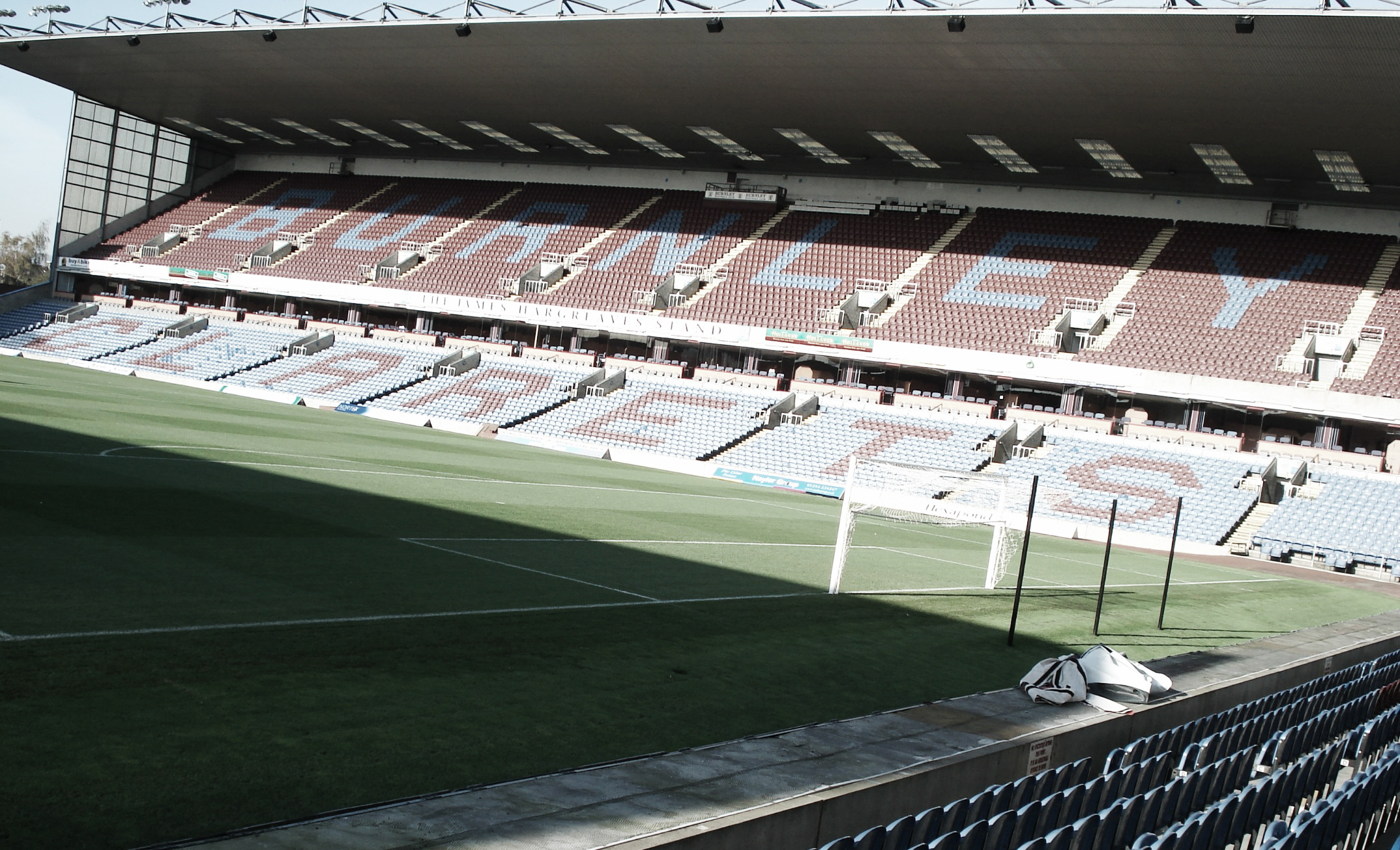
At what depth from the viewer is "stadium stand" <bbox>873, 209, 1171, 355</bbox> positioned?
40125 mm

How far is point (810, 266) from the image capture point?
46.1m

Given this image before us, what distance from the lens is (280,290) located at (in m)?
51.7

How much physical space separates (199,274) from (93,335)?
608 cm

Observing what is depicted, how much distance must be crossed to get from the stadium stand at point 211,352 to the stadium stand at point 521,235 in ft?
19.9

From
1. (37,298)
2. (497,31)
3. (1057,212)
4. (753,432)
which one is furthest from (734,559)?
(37,298)

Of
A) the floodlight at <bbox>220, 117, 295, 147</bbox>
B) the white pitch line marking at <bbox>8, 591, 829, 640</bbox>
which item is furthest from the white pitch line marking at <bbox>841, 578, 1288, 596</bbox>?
the floodlight at <bbox>220, 117, 295, 147</bbox>

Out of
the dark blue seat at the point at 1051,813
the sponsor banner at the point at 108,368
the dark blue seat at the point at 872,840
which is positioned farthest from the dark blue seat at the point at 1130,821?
the sponsor banner at the point at 108,368

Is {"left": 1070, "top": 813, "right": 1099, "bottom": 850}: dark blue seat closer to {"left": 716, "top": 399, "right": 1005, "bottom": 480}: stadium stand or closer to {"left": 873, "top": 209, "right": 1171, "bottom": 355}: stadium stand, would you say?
{"left": 716, "top": 399, "right": 1005, "bottom": 480}: stadium stand

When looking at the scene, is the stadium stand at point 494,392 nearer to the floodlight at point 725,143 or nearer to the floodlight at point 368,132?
the floodlight at point 725,143

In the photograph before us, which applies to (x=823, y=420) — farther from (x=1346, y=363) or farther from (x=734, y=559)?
(x=734, y=559)

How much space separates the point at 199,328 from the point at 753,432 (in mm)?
29134

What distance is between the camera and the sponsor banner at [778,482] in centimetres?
3375

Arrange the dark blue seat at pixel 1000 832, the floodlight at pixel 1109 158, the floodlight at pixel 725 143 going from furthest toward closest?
the floodlight at pixel 725 143, the floodlight at pixel 1109 158, the dark blue seat at pixel 1000 832

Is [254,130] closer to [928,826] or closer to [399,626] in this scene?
[399,626]
